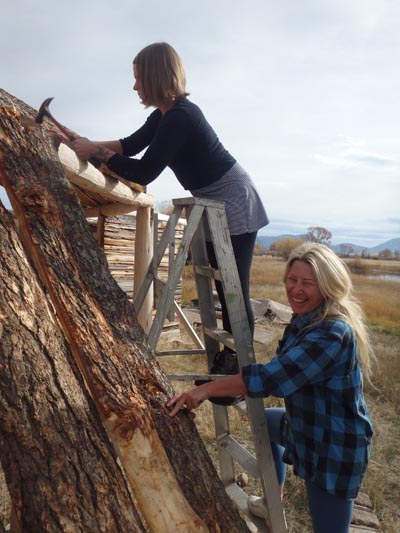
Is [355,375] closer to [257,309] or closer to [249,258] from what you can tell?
[249,258]

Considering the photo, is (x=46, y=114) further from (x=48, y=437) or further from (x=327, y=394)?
(x=327, y=394)

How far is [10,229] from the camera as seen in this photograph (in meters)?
1.80

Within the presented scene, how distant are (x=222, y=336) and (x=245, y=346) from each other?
0.71 feet

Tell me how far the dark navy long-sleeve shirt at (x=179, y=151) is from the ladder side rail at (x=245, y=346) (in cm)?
27

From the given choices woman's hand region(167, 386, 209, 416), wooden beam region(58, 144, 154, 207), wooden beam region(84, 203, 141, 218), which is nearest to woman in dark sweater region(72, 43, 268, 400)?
wooden beam region(58, 144, 154, 207)

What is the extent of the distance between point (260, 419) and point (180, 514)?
2.98 ft

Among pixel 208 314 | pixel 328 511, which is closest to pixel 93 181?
pixel 208 314

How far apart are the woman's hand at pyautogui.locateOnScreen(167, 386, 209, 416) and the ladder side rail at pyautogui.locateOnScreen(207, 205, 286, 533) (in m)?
0.51

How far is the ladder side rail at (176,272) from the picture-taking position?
7.56 ft

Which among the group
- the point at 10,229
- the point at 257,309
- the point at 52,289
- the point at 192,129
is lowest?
the point at 257,309

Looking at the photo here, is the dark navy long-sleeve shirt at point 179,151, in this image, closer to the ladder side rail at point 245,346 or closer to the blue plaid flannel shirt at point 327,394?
the ladder side rail at point 245,346

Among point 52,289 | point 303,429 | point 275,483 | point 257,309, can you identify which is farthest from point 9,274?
point 257,309

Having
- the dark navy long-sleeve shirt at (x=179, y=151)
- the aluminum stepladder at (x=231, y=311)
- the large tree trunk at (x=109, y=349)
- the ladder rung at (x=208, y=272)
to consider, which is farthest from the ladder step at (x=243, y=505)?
the dark navy long-sleeve shirt at (x=179, y=151)

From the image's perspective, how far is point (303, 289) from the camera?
6.85 ft
